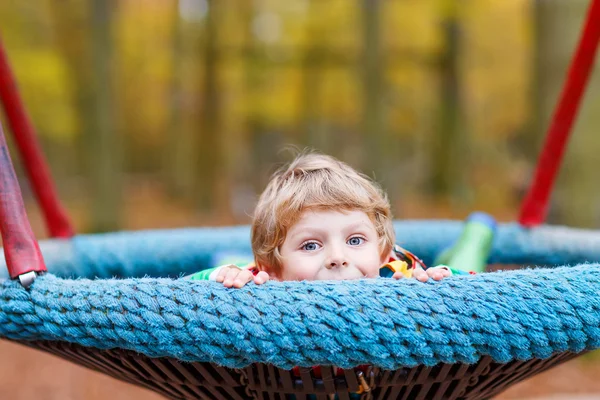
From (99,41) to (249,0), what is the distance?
6015 mm

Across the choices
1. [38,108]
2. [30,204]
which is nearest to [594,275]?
[38,108]

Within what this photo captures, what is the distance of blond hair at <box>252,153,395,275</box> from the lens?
3.74 ft

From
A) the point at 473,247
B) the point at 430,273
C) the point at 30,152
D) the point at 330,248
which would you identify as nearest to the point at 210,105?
the point at 30,152

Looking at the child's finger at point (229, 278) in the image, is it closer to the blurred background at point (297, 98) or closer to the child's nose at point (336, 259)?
the child's nose at point (336, 259)

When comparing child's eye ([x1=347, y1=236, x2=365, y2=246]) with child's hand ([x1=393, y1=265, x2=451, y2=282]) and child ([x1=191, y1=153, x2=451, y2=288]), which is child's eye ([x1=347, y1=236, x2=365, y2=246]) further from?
child's hand ([x1=393, y1=265, x2=451, y2=282])

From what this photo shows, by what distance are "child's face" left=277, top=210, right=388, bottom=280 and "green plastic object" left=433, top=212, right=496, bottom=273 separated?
57 cm

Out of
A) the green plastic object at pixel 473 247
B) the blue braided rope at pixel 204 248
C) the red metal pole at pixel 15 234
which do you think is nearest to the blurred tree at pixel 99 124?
the blue braided rope at pixel 204 248

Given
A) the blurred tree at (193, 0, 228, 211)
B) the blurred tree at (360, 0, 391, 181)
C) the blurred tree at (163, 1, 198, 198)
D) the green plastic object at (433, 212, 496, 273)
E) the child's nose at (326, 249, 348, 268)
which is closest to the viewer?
the child's nose at (326, 249, 348, 268)

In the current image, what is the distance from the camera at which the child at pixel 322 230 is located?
1093 millimetres

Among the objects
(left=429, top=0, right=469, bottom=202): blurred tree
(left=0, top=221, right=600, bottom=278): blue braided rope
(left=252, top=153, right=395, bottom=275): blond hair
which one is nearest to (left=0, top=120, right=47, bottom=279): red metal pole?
(left=252, top=153, right=395, bottom=275): blond hair

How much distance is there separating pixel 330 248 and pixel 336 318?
0.98 ft

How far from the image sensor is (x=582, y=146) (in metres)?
2.93

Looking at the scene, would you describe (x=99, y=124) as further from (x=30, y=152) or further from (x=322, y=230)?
(x=322, y=230)

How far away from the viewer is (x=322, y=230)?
3.62ft
